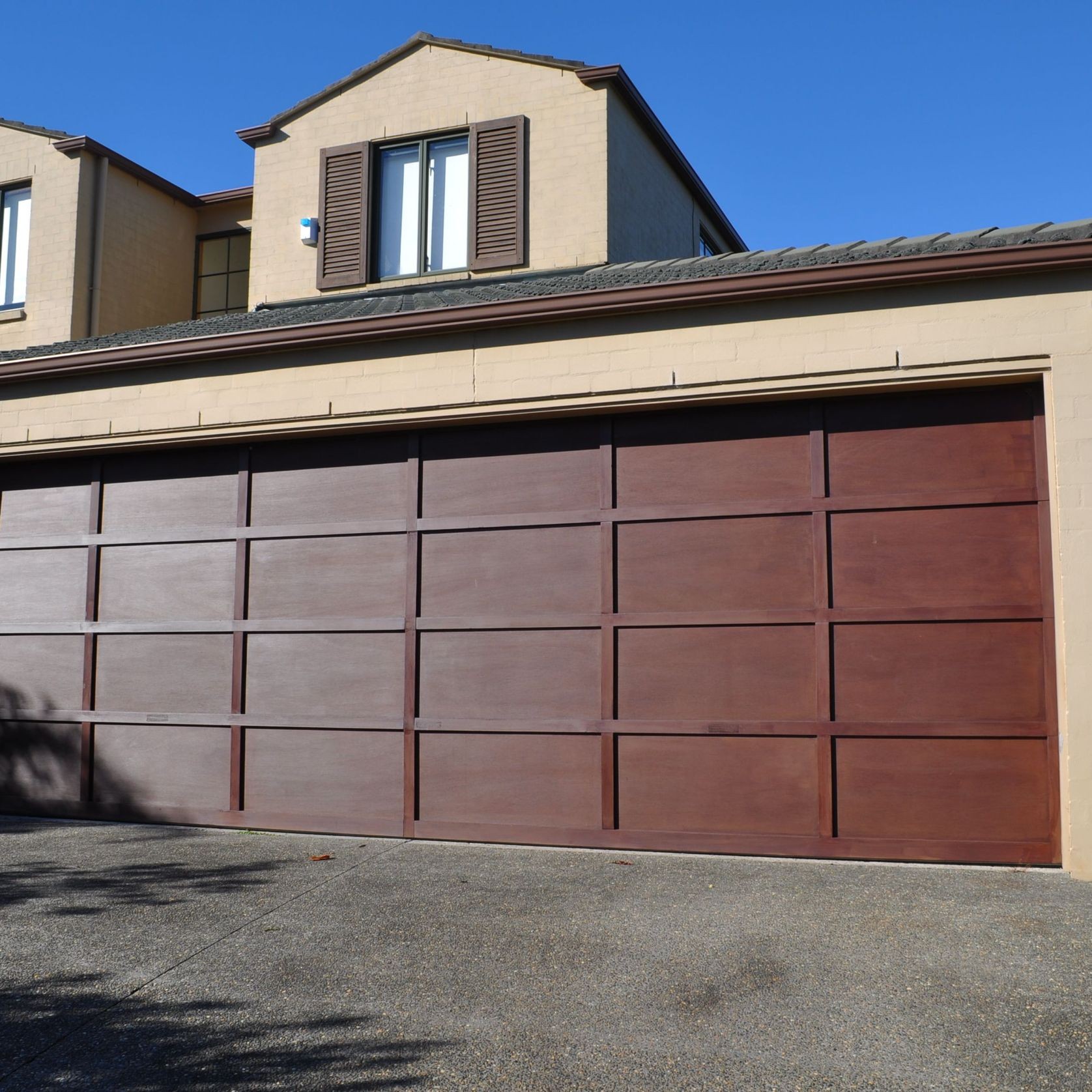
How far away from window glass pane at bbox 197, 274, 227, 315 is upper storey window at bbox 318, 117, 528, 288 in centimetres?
387

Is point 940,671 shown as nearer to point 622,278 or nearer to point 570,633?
point 570,633

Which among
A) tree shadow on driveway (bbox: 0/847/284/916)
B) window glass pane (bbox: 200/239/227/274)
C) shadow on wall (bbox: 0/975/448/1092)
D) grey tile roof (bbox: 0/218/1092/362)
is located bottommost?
shadow on wall (bbox: 0/975/448/1092)

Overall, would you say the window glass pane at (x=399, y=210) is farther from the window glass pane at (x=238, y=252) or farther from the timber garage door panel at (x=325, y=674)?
the timber garage door panel at (x=325, y=674)

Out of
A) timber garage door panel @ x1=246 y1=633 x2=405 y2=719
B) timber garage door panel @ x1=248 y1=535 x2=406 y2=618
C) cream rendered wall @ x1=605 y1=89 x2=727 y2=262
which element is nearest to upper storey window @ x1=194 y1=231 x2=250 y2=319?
cream rendered wall @ x1=605 y1=89 x2=727 y2=262

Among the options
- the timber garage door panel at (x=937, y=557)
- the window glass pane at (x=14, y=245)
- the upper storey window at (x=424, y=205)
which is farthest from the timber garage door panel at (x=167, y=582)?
the window glass pane at (x=14, y=245)

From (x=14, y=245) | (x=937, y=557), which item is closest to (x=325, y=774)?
(x=937, y=557)

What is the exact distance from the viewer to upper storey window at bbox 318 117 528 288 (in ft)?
38.0

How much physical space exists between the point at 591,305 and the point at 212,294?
33.8 ft

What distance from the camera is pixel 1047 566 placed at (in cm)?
622

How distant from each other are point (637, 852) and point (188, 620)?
3678 millimetres

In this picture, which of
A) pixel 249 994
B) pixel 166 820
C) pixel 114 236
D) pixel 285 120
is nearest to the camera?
pixel 249 994

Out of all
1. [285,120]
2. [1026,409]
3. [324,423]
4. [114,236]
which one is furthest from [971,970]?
[114,236]

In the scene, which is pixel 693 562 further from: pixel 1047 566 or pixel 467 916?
pixel 467 916

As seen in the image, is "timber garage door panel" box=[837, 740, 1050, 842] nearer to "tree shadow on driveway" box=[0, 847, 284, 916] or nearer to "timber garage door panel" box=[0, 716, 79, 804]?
"tree shadow on driveway" box=[0, 847, 284, 916]
